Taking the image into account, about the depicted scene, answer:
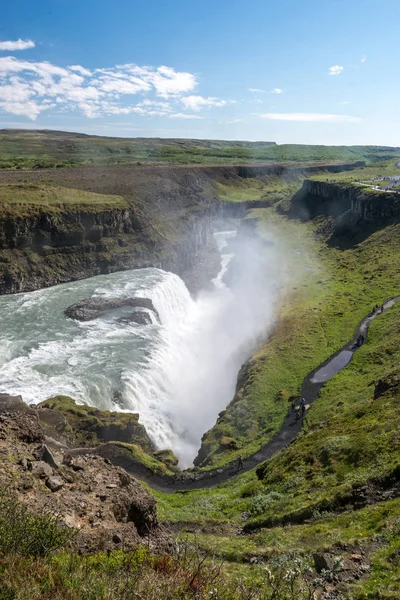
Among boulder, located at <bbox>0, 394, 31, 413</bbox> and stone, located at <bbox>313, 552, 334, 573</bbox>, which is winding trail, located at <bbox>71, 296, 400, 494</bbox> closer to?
boulder, located at <bbox>0, 394, 31, 413</bbox>

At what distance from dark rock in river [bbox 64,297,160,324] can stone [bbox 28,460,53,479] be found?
40453 mm

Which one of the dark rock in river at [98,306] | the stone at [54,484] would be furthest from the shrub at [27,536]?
the dark rock in river at [98,306]

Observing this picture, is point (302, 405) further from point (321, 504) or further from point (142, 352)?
point (321, 504)

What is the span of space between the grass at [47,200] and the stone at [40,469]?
56.7m

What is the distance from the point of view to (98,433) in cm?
3334

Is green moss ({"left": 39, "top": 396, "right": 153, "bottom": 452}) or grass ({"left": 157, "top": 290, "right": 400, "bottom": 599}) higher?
grass ({"left": 157, "top": 290, "right": 400, "bottom": 599})

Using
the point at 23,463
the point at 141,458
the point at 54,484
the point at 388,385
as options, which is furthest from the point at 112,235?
the point at 54,484

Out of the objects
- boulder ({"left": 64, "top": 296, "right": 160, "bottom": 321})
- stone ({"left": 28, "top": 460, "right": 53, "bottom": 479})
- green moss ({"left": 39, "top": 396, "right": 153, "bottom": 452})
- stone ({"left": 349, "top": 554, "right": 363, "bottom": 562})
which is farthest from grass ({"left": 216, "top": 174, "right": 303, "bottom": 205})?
stone ({"left": 349, "top": 554, "right": 363, "bottom": 562})

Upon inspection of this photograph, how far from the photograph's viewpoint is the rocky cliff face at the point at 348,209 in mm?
95062

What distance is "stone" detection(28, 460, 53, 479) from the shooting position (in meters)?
14.2

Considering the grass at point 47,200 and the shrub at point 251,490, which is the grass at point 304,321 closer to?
the shrub at point 251,490

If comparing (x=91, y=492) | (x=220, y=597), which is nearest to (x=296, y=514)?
(x=91, y=492)

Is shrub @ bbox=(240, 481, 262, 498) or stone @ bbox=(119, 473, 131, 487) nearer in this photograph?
stone @ bbox=(119, 473, 131, 487)

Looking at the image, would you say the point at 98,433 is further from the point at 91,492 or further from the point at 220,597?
the point at 220,597
